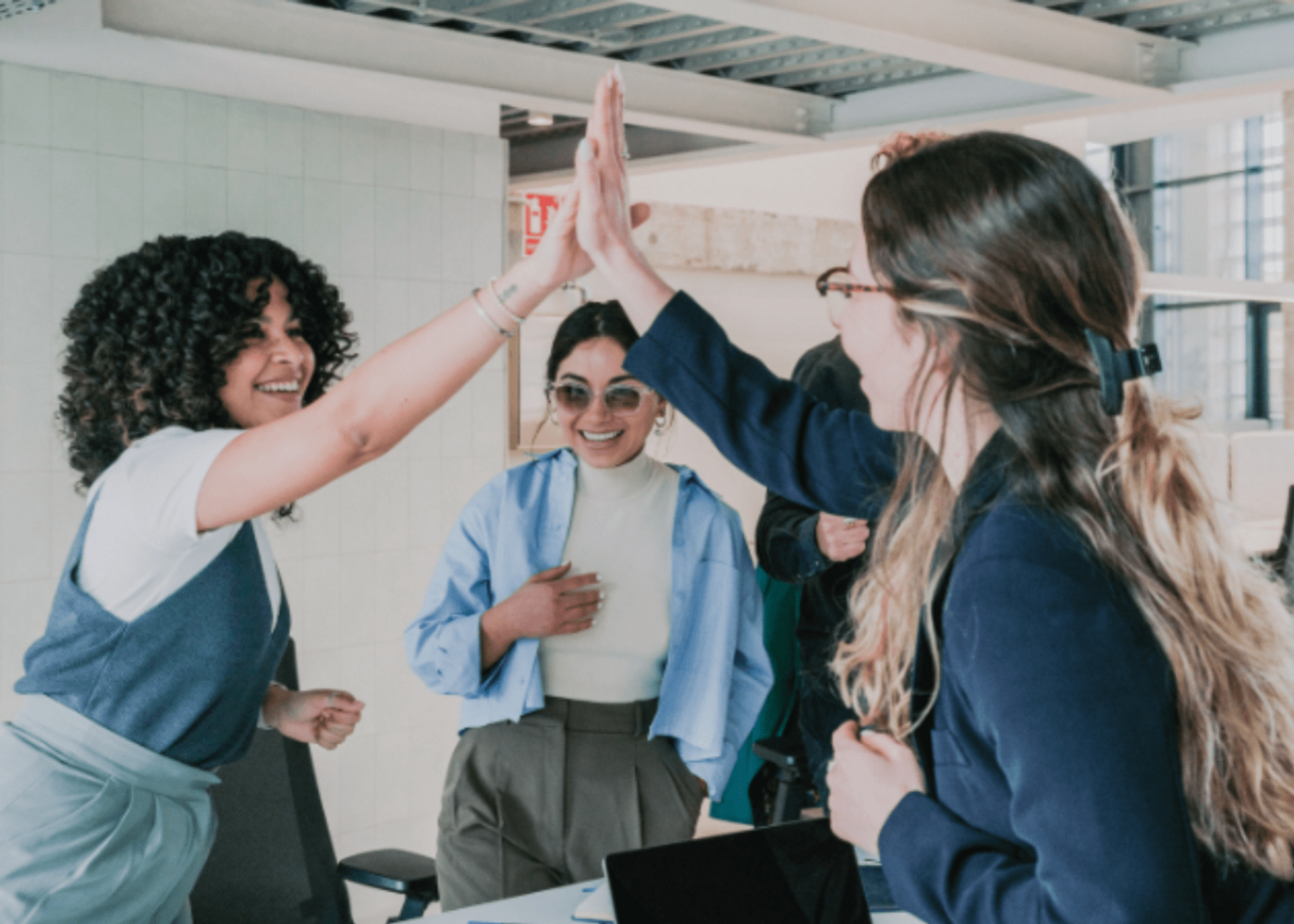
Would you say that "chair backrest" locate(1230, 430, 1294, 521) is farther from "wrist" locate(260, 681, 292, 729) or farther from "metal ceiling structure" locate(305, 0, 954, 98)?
"wrist" locate(260, 681, 292, 729)

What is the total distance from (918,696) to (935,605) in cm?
10

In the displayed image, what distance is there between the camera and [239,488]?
4.70 ft

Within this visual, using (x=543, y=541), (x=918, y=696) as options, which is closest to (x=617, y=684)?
(x=543, y=541)

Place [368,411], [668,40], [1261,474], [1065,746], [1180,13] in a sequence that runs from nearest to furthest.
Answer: [1065,746] < [368,411] < [1180,13] < [668,40] < [1261,474]

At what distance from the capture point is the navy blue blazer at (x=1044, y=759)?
922mm

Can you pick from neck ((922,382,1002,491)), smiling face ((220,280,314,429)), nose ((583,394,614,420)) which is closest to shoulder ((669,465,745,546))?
nose ((583,394,614,420))

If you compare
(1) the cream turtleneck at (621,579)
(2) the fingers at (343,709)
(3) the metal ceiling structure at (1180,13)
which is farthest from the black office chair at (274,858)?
(3) the metal ceiling structure at (1180,13)

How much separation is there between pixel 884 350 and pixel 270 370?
110cm

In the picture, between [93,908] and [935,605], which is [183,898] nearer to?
[93,908]

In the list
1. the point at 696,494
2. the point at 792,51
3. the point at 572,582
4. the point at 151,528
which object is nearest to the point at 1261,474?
the point at 792,51

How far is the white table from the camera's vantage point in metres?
1.85

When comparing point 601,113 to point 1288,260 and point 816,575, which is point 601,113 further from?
point 1288,260

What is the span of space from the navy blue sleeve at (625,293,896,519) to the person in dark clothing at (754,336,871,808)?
100 centimetres

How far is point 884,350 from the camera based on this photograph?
1.20 m
